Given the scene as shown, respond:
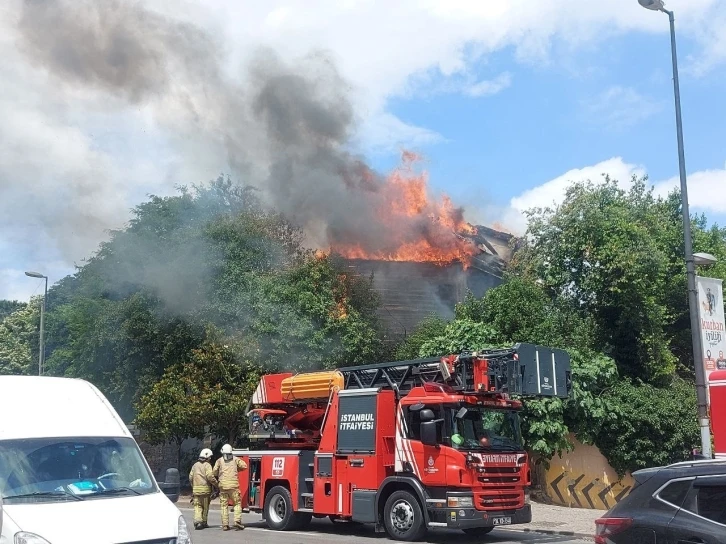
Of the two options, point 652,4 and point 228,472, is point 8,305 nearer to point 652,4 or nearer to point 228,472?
point 228,472

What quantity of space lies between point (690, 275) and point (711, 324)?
3.17 ft

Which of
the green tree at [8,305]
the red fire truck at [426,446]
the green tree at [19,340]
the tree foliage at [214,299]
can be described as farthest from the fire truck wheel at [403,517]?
the green tree at [8,305]

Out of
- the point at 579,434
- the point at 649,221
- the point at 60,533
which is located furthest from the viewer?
the point at 649,221

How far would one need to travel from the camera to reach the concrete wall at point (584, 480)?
19.2 m

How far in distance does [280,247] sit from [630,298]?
39.1ft

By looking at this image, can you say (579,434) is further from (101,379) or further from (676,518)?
(101,379)

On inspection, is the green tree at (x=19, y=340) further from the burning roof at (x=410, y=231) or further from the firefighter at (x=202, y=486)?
the firefighter at (x=202, y=486)

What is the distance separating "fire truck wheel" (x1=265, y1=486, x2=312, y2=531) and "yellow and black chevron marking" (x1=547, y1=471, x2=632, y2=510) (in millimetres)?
7196

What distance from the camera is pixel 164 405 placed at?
81.9ft

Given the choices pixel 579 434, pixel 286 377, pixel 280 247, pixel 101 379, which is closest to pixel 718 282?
pixel 579 434

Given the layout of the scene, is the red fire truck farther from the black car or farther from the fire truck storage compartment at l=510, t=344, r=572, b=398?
the black car

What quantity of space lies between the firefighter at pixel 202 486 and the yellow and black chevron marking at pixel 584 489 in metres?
8.82

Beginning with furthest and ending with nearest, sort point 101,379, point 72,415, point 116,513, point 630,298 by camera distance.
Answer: point 101,379 → point 630,298 → point 72,415 → point 116,513

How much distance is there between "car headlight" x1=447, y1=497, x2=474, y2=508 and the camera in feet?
Result: 40.3
